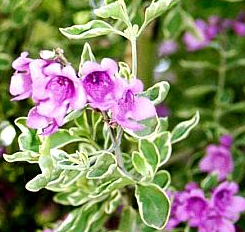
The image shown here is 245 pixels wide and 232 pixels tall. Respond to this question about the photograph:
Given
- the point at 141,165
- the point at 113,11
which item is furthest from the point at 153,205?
the point at 113,11

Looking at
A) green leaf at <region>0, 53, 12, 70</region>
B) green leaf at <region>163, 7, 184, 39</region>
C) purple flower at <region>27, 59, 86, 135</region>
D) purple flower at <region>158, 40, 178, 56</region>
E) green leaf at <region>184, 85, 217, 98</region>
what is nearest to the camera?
purple flower at <region>27, 59, 86, 135</region>

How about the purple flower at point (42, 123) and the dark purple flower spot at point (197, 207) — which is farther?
the dark purple flower spot at point (197, 207)

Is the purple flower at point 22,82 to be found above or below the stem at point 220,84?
above

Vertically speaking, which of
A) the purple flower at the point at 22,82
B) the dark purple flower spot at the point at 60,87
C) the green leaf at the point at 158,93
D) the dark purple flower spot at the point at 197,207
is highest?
the dark purple flower spot at the point at 60,87

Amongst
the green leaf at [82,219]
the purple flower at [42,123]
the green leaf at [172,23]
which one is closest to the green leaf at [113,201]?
the green leaf at [82,219]

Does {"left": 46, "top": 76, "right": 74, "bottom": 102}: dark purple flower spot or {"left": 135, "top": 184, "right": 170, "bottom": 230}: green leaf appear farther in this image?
{"left": 135, "top": 184, "right": 170, "bottom": 230}: green leaf

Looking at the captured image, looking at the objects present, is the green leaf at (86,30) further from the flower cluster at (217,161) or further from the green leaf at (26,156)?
the flower cluster at (217,161)

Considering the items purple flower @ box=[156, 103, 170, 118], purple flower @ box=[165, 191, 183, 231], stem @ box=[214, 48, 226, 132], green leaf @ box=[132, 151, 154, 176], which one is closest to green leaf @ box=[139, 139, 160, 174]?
green leaf @ box=[132, 151, 154, 176]

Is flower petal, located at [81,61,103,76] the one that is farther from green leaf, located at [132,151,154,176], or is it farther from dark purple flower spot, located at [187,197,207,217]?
dark purple flower spot, located at [187,197,207,217]
